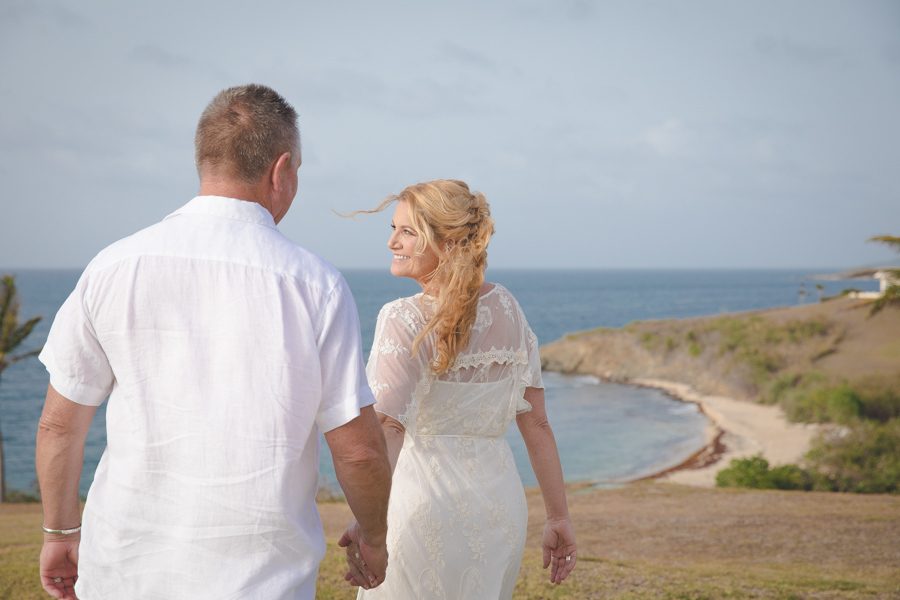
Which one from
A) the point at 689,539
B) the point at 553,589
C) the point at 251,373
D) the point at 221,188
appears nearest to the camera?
the point at 251,373

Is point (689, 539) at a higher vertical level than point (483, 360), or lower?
lower

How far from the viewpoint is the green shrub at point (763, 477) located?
18578mm

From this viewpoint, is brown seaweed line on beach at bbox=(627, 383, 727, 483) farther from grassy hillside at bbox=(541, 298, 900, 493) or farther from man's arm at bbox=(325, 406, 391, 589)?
man's arm at bbox=(325, 406, 391, 589)

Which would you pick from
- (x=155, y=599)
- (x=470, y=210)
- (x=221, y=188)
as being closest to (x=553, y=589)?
(x=470, y=210)

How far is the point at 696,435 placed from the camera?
32750mm

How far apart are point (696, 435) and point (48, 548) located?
33.6 metres

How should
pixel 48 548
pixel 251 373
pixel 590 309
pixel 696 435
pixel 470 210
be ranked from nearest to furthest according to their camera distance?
pixel 251 373, pixel 48 548, pixel 470 210, pixel 696 435, pixel 590 309

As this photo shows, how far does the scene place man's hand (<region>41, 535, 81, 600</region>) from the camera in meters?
2.15

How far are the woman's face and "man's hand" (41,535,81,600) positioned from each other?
1409mm

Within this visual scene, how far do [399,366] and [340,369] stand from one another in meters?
0.68

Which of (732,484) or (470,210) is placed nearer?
(470,210)

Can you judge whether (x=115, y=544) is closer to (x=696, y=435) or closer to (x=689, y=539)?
(x=689, y=539)

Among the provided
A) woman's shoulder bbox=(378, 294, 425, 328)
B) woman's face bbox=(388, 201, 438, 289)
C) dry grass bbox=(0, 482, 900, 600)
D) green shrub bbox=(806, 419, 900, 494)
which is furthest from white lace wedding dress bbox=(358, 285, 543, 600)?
→ green shrub bbox=(806, 419, 900, 494)

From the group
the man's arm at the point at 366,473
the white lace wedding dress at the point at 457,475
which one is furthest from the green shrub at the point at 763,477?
the man's arm at the point at 366,473
